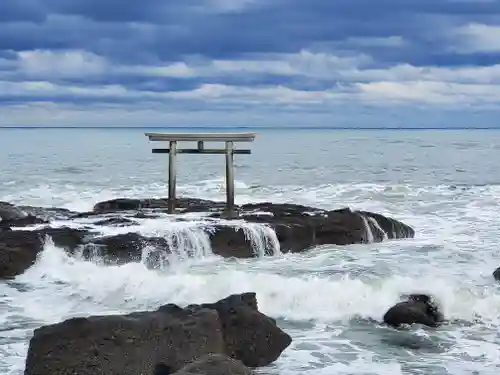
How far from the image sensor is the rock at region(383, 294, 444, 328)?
433 inches

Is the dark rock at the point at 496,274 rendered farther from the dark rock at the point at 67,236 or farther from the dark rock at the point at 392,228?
the dark rock at the point at 67,236

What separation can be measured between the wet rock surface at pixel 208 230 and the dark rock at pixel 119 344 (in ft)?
22.7

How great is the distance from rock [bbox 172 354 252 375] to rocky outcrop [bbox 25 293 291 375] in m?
0.01

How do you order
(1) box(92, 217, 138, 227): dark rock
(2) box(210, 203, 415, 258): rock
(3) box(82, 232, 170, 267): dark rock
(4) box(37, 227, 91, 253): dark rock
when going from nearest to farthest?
(3) box(82, 232, 170, 267): dark rock, (4) box(37, 227, 91, 253): dark rock, (2) box(210, 203, 415, 258): rock, (1) box(92, 217, 138, 227): dark rock

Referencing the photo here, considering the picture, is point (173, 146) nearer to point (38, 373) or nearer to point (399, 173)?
point (38, 373)

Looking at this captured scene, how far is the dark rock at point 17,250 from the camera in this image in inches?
564

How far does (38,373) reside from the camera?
7.71 metres

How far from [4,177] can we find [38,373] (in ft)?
119

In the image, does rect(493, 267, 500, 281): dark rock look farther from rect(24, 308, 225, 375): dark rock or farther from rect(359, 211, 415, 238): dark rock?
rect(24, 308, 225, 375): dark rock

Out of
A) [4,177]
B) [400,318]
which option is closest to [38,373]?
[400,318]

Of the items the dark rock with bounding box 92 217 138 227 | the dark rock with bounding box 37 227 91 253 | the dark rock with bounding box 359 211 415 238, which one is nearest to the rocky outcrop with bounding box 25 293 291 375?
the dark rock with bounding box 37 227 91 253

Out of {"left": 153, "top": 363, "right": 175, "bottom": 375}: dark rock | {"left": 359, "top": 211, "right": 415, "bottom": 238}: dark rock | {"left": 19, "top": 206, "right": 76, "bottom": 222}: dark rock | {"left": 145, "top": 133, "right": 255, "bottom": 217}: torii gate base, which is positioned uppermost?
{"left": 145, "top": 133, "right": 255, "bottom": 217}: torii gate base

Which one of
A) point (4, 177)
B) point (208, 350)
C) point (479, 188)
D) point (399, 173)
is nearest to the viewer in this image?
point (208, 350)

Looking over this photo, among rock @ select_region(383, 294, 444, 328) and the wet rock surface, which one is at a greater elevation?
the wet rock surface
